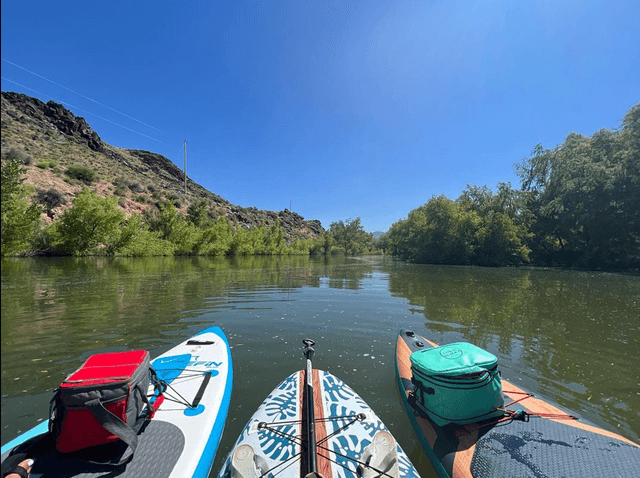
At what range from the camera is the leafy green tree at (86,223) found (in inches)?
1033

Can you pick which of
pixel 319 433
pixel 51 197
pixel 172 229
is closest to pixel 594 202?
pixel 319 433

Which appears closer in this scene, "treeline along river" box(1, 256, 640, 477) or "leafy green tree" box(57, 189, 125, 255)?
"treeline along river" box(1, 256, 640, 477)

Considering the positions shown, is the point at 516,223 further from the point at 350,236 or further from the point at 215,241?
the point at 350,236

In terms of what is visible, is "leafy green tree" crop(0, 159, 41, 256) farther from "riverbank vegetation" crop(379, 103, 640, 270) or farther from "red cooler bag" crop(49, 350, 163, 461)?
"riverbank vegetation" crop(379, 103, 640, 270)

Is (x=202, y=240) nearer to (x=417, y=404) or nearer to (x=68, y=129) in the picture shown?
(x=417, y=404)

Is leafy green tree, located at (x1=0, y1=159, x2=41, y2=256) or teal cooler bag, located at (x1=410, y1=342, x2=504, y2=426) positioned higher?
leafy green tree, located at (x1=0, y1=159, x2=41, y2=256)

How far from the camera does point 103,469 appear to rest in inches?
91.7

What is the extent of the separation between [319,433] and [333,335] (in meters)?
3.77

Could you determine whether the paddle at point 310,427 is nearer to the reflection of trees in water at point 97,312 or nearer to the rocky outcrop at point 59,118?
the reflection of trees in water at point 97,312

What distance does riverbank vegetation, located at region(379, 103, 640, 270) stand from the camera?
29.2 metres

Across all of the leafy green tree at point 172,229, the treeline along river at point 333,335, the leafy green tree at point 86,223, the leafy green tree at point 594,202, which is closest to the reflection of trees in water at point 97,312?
the treeline along river at point 333,335

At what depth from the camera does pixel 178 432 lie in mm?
2965

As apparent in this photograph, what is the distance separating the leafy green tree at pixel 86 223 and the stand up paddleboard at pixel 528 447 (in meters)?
32.4

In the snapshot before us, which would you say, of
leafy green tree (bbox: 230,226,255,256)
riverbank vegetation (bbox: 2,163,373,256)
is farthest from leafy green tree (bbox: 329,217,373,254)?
leafy green tree (bbox: 230,226,255,256)
